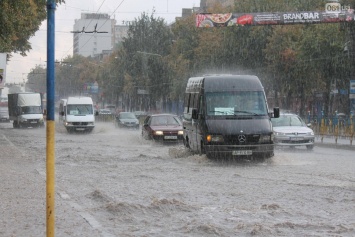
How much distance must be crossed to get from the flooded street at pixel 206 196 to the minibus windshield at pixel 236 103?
1.41m

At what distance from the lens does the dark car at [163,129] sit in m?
29.9

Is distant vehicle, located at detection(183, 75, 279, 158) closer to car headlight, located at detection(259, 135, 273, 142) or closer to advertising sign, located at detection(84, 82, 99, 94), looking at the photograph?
car headlight, located at detection(259, 135, 273, 142)

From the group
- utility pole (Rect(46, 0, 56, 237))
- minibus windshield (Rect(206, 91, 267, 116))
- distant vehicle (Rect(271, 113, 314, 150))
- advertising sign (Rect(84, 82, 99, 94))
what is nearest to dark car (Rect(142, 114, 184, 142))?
distant vehicle (Rect(271, 113, 314, 150))

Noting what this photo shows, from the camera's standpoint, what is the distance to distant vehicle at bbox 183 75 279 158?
1888cm

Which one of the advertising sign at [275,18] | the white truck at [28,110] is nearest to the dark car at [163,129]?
the advertising sign at [275,18]

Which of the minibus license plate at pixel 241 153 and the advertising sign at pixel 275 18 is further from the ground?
the advertising sign at pixel 275 18

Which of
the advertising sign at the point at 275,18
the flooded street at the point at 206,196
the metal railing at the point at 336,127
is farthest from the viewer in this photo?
the advertising sign at the point at 275,18

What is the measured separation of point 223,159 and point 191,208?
9066 millimetres

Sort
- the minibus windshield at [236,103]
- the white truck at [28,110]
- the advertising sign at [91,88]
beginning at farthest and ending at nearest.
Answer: the advertising sign at [91,88]
the white truck at [28,110]
the minibus windshield at [236,103]

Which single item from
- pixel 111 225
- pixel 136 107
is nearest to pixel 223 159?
pixel 111 225

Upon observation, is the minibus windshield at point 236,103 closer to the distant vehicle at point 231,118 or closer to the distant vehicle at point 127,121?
the distant vehicle at point 231,118

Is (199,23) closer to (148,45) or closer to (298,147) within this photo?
(298,147)

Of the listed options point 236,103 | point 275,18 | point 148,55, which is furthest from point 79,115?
point 148,55

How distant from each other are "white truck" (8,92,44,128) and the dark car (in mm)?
25199
